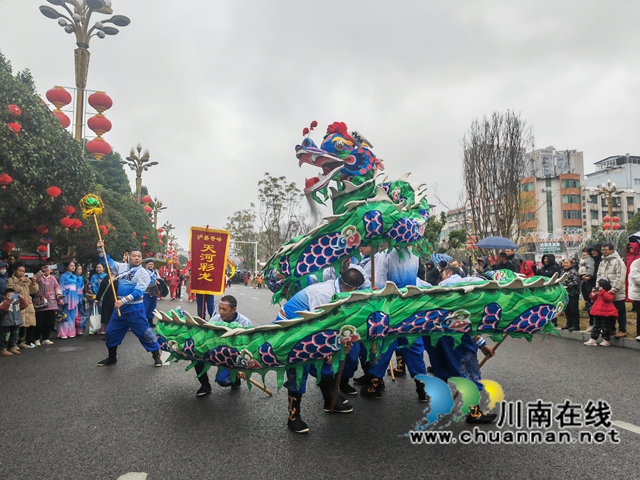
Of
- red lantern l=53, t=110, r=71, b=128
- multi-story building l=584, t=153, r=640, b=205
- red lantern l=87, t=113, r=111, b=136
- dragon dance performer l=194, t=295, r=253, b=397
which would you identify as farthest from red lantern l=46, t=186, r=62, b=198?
multi-story building l=584, t=153, r=640, b=205

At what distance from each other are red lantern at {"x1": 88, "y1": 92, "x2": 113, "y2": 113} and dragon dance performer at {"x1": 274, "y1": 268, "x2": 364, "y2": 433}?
31.7ft

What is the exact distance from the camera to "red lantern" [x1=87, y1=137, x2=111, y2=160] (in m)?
11.7

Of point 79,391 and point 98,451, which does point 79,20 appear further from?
point 98,451

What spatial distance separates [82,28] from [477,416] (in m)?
12.1

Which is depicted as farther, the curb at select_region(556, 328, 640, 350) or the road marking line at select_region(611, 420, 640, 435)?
the curb at select_region(556, 328, 640, 350)

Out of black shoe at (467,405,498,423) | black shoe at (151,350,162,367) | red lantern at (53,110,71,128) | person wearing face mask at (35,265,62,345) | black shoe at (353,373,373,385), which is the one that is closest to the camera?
black shoe at (467,405,498,423)

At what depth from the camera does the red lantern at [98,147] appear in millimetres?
11680

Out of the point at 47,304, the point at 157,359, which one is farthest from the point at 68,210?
the point at 157,359

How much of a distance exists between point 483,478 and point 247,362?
181 cm

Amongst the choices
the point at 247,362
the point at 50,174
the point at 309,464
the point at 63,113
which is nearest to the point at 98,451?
the point at 247,362

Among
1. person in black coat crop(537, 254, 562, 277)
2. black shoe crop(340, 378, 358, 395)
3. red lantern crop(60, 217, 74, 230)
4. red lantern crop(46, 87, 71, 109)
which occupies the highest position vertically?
red lantern crop(46, 87, 71, 109)

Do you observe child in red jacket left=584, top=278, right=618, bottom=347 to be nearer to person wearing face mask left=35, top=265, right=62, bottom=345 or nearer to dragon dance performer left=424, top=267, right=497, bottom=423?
dragon dance performer left=424, top=267, right=497, bottom=423

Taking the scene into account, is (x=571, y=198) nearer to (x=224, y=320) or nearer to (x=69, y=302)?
(x=69, y=302)

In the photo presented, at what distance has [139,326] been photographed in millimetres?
6199
